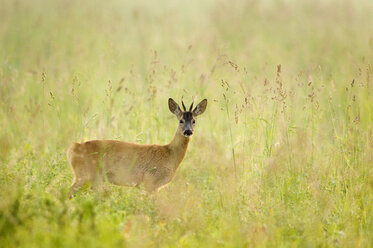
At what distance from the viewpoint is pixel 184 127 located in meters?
7.22

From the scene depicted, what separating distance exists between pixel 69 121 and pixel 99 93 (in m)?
1.60

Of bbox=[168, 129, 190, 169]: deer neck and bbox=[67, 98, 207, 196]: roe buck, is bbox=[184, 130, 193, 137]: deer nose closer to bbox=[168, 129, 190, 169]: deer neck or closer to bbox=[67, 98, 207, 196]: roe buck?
bbox=[67, 98, 207, 196]: roe buck

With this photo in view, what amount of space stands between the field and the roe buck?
8.4 inches

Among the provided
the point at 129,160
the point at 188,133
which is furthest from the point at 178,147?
the point at 129,160

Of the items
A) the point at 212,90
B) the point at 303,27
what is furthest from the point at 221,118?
the point at 303,27

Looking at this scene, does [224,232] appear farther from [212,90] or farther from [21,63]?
[21,63]

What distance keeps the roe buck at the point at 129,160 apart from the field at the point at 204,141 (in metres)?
0.21

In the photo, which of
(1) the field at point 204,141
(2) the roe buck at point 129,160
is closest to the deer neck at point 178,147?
(2) the roe buck at point 129,160

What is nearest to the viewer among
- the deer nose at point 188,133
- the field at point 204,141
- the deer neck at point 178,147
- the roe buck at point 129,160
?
the field at point 204,141

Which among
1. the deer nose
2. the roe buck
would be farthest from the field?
the deer nose

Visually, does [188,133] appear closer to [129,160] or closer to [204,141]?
[129,160]

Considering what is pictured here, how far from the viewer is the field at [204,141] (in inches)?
208

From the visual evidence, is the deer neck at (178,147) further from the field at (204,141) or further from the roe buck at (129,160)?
the field at (204,141)

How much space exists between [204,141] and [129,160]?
67.7 inches
